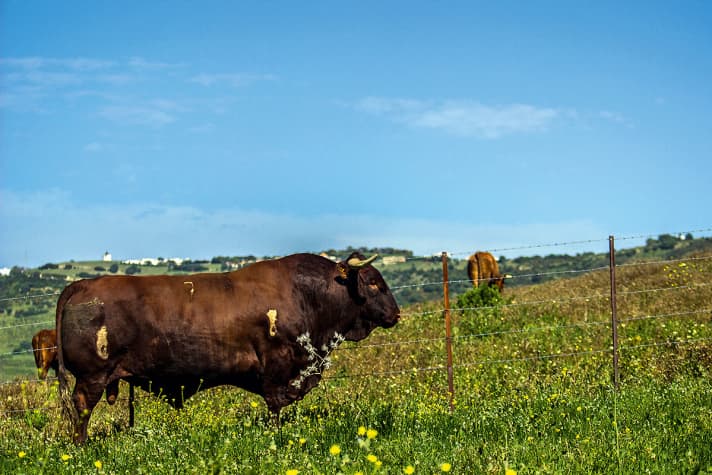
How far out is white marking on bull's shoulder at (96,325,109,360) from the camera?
416 inches

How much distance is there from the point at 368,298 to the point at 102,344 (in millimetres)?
3931

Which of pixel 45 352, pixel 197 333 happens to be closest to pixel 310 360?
pixel 197 333

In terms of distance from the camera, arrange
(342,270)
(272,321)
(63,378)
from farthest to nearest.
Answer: (342,270) → (272,321) → (63,378)

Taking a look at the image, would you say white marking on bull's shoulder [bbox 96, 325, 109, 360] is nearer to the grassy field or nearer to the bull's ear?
the grassy field

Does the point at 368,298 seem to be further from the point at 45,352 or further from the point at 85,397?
the point at 45,352

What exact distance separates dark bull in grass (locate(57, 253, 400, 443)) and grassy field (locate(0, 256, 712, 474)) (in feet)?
1.44

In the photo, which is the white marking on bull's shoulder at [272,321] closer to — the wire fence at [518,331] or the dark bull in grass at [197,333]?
the dark bull in grass at [197,333]

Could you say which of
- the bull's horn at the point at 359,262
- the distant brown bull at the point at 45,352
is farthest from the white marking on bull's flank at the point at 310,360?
the distant brown bull at the point at 45,352

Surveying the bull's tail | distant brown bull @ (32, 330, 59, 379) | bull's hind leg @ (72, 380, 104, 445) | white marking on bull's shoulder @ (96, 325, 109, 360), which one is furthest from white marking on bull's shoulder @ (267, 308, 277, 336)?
distant brown bull @ (32, 330, 59, 379)

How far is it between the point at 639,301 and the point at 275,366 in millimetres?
13328

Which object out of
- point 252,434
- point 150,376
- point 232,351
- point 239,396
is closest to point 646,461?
point 252,434

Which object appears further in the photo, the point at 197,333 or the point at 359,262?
the point at 359,262

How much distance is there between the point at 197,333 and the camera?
10.9 m

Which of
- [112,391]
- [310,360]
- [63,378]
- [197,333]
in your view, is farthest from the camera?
[310,360]
